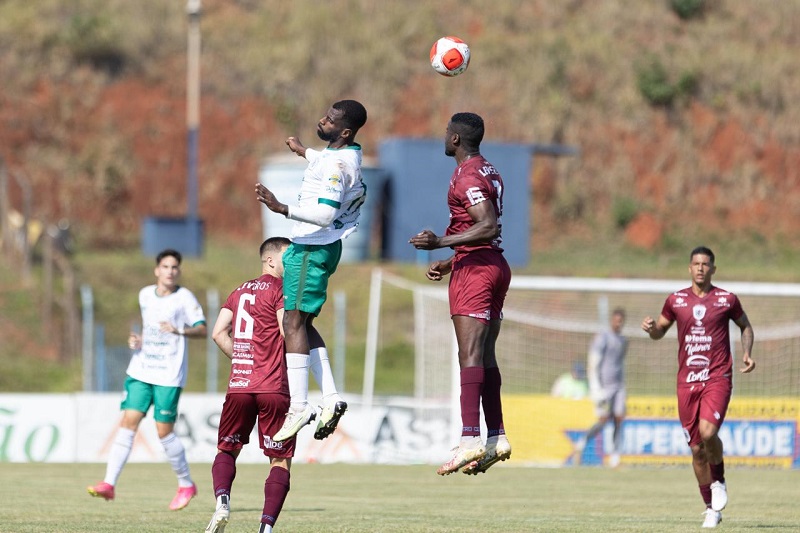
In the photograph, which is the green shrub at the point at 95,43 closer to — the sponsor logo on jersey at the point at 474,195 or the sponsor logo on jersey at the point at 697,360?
the sponsor logo on jersey at the point at 697,360

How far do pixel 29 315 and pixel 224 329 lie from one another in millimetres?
23341

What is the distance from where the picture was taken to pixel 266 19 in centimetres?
5572

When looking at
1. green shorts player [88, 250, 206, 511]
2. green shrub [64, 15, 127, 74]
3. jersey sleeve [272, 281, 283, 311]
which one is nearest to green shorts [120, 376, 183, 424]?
green shorts player [88, 250, 206, 511]

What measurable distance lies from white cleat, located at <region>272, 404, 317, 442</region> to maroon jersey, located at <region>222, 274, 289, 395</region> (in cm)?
55

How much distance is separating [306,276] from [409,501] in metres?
5.51

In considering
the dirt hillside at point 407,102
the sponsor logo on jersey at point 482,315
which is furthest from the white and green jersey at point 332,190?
the dirt hillside at point 407,102

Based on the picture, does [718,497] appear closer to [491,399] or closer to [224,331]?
[491,399]

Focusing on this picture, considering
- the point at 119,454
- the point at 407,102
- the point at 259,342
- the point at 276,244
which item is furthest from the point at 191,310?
the point at 407,102

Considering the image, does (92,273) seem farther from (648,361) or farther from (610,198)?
(610,198)

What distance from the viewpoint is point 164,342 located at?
1388cm

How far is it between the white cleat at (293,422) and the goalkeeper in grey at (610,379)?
42.2 ft

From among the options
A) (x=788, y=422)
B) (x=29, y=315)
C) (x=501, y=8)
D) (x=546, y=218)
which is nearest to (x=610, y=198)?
(x=546, y=218)

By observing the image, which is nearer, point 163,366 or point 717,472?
point 717,472

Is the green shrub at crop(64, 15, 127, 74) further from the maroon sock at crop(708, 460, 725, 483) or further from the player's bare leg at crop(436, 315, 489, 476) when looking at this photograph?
the player's bare leg at crop(436, 315, 489, 476)
